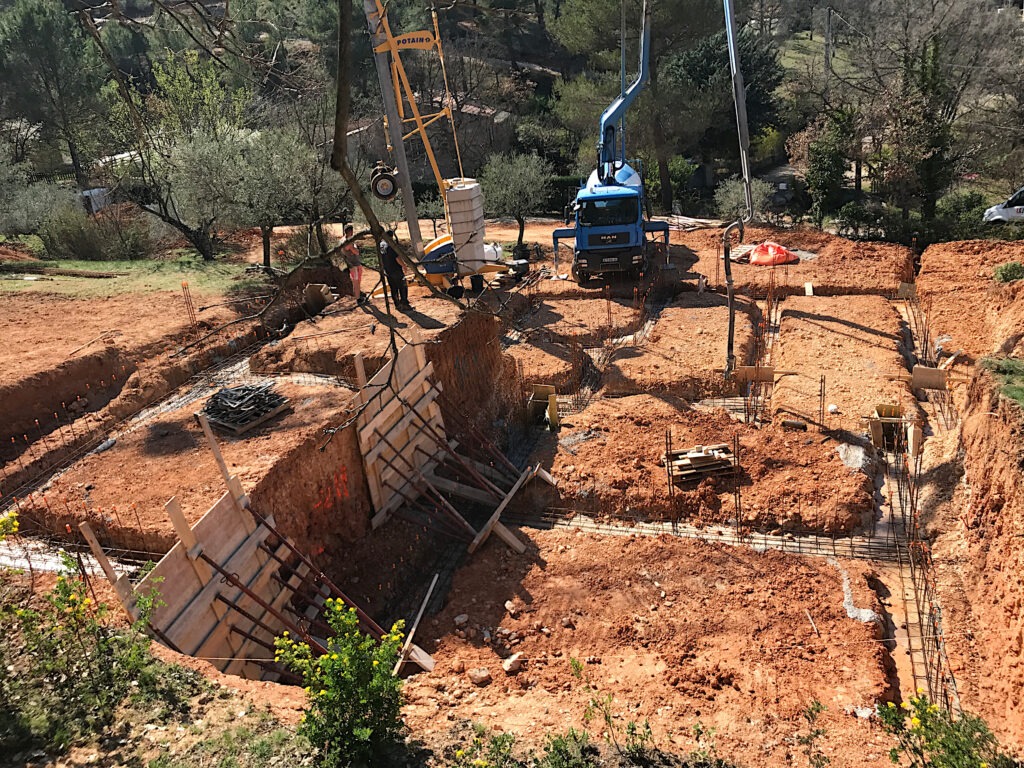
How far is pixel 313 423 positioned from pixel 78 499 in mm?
2950

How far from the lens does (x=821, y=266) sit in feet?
61.3

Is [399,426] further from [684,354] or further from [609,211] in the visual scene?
[609,211]

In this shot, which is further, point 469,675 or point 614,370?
point 614,370

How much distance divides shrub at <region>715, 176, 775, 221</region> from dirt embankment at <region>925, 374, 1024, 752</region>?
14.3m

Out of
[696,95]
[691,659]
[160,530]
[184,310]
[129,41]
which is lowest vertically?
[691,659]

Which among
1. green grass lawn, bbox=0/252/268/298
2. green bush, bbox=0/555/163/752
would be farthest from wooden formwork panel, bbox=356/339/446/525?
green grass lawn, bbox=0/252/268/298

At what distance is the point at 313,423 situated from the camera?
9.47 metres

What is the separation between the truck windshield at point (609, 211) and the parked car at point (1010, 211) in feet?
36.8

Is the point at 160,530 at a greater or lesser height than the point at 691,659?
greater

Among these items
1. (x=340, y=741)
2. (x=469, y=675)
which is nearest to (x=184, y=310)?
(x=469, y=675)

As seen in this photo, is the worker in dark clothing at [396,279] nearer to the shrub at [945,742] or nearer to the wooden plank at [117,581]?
the wooden plank at [117,581]

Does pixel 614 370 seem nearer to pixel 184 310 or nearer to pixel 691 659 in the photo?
pixel 691 659

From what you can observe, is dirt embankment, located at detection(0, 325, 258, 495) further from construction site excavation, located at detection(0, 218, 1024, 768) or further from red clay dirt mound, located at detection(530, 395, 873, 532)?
red clay dirt mound, located at detection(530, 395, 873, 532)

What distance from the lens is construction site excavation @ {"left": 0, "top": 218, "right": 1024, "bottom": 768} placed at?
7070 millimetres
